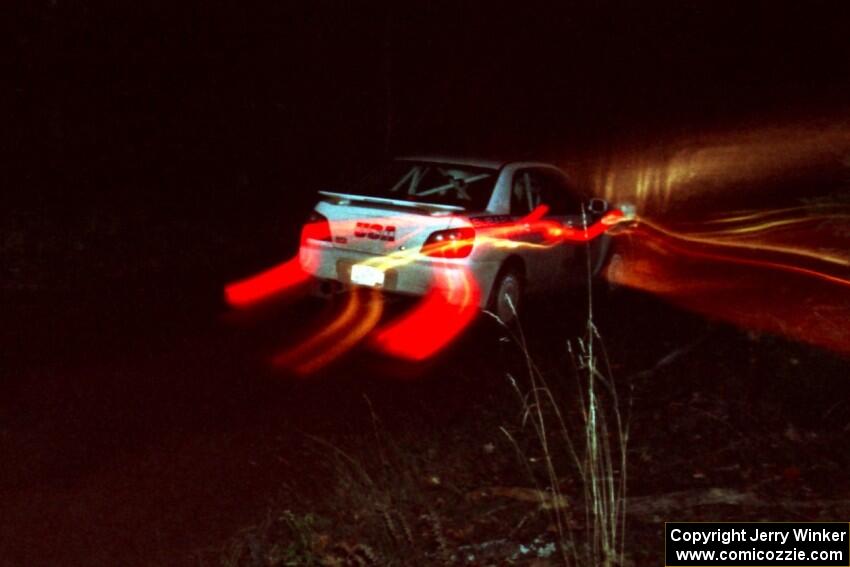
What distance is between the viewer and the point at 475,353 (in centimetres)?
922

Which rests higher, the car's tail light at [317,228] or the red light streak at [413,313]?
the car's tail light at [317,228]

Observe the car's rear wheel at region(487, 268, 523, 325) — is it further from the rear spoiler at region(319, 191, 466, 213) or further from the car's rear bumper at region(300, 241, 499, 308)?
the rear spoiler at region(319, 191, 466, 213)

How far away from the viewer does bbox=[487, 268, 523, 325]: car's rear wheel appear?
32.2 feet

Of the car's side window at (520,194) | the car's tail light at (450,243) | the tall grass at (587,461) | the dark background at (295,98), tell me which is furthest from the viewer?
the dark background at (295,98)

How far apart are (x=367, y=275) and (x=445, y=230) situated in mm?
774

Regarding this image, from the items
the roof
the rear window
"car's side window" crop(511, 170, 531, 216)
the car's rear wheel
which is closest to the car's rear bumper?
the car's rear wheel

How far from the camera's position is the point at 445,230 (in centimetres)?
929

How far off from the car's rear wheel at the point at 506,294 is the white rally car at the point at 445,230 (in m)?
0.01

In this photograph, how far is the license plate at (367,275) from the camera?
9461mm

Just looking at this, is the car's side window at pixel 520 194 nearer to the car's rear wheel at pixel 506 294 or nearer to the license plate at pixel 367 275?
the car's rear wheel at pixel 506 294

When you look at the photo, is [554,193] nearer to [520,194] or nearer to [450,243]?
[520,194]

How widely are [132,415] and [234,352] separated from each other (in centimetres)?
193

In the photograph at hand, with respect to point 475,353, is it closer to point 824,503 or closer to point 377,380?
point 377,380

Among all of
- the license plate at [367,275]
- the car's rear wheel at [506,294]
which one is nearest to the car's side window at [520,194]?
the car's rear wheel at [506,294]
